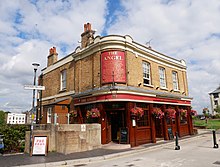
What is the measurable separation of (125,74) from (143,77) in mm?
2558

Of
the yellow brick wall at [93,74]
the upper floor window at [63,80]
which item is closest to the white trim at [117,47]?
the yellow brick wall at [93,74]

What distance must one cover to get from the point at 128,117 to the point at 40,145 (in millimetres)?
5863

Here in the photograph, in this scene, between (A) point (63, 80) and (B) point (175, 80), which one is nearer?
(A) point (63, 80)

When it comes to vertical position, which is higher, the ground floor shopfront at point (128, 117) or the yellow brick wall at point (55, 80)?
the yellow brick wall at point (55, 80)

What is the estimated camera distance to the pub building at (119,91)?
43.2ft

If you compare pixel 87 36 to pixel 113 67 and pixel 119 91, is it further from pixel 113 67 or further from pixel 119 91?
pixel 119 91

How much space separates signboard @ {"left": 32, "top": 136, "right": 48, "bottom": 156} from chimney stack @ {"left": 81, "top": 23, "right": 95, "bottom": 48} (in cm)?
883

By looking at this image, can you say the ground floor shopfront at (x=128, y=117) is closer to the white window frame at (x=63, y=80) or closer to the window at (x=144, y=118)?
the window at (x=144, y=118)

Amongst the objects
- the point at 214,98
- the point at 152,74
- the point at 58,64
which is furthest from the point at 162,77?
the point at 214,98

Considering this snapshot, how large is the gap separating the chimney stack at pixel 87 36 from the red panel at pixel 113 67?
2.96 m

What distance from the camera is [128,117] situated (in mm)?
12945

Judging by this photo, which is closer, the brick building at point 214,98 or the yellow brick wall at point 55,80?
the yellow brick wall at point 55,80

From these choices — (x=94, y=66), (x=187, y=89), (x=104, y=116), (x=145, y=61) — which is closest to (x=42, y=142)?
(x=104, y=116)

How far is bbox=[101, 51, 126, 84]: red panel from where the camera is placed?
13.5 meters
